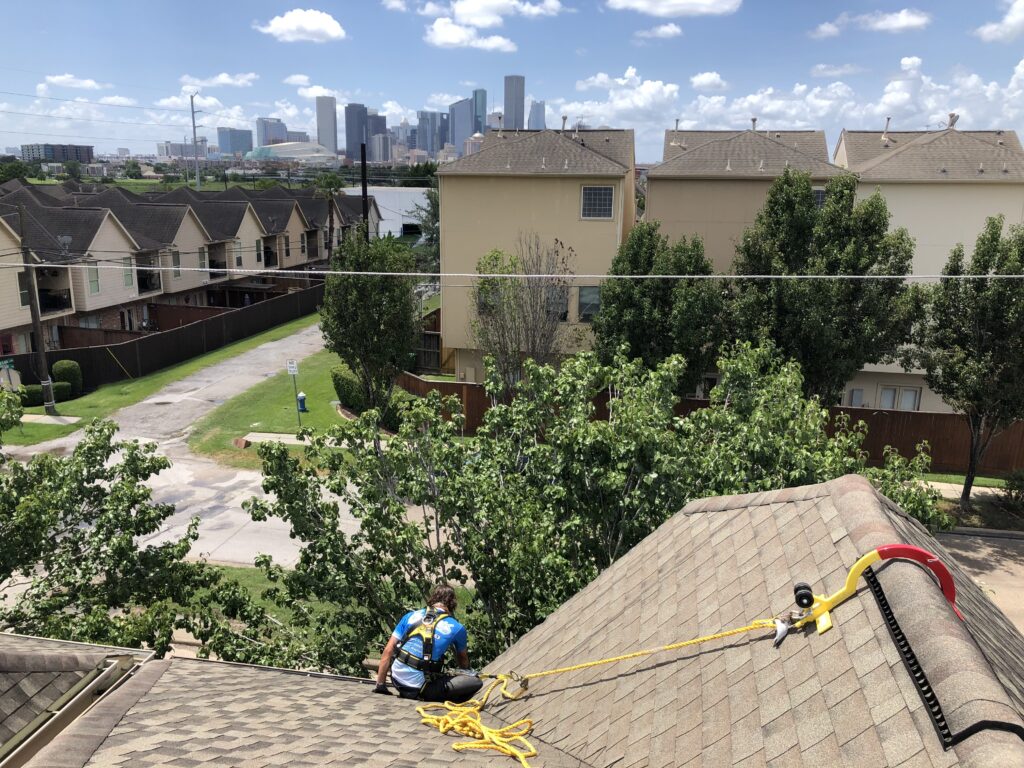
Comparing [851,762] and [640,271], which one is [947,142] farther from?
[851,762]

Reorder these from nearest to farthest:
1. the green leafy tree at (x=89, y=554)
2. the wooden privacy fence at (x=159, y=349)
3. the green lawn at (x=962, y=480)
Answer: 1. the green leafy tree at (x=89, y=554)
2. the green lawn at (x=962, y=480)
3. the wooden privacy fence at (x=159, y=349)

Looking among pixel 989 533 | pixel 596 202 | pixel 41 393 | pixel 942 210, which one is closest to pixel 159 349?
pixel 41 393

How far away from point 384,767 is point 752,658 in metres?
2.35

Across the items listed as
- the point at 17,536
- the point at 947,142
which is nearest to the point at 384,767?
the point at 17,536

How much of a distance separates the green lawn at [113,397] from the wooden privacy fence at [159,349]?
0.47m

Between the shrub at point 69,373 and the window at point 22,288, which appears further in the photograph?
the window at point 22,288

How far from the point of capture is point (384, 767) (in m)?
4.76

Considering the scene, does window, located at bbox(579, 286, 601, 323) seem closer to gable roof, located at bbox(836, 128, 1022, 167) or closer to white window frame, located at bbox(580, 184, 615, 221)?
Answer: white window frame, located at bbox(580, 184, 615, 221)

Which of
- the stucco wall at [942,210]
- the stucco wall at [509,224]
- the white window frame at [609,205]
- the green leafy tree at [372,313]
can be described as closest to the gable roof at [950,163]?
the stucco wall at [942,210]

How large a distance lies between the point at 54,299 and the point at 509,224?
81.3ft

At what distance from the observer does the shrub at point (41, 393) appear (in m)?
31.5

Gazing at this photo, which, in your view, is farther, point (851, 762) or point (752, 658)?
point (752, 658)

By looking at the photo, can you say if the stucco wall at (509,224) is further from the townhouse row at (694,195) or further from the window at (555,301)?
the window at (555,301)

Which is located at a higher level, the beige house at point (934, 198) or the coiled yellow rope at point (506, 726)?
the beige house at point (934, 198)
